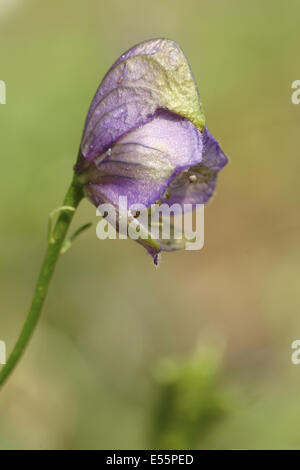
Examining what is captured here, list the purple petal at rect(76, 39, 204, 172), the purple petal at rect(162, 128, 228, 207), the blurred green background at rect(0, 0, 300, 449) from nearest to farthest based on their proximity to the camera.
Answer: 1. the purple petal at rect(76, 39, 204, 172)
2. the purple petal at rect(162, 128, 228, 207)
3. the blurred green background at rect(0, 0, 300, 449)

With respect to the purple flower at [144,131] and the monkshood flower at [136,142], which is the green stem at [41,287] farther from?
the purple flower at [144,131]

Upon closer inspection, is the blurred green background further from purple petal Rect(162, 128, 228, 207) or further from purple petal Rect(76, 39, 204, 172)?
purple petal Rect(76, 39, 204, 172)

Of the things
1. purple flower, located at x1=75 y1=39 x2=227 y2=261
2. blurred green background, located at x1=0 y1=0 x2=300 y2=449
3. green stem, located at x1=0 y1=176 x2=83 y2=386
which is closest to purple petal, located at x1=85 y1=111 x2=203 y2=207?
purple flower, located at x1=75 y1=39 x2=227 y2=261

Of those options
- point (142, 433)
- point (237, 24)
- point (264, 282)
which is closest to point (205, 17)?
point (237, 24)

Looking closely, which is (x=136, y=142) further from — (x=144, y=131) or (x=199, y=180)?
A: (x=199, y=180)

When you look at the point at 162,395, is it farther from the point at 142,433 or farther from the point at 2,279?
the point at 2,279

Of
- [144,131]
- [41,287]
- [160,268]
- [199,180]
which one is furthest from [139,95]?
[160,268]

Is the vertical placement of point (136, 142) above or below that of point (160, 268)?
above
